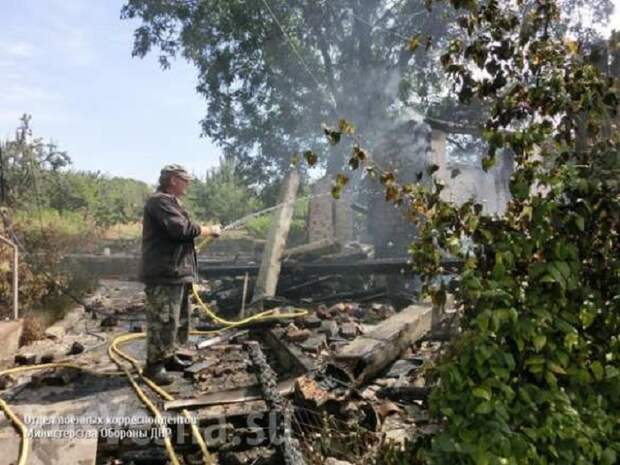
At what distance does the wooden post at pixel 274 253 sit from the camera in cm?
916

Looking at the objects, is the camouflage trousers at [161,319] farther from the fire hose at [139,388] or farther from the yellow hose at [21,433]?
the yellow hose at [21,433]

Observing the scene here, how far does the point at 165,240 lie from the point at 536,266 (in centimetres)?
391

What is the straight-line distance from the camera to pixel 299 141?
18719 millimetres

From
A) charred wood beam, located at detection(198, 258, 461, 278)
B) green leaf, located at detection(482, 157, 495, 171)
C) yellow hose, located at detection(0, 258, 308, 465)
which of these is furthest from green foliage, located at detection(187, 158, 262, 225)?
green leaf, located at detection(482, 157, 495, 171)

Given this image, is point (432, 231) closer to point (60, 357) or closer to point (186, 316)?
point (186, 316)

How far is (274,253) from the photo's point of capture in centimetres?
966

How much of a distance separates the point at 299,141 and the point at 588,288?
55.4 feet

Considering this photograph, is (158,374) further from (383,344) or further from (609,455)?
(609,455)

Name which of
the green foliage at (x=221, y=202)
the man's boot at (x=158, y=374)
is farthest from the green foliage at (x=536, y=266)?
the green foliage at (x=221, y=202)

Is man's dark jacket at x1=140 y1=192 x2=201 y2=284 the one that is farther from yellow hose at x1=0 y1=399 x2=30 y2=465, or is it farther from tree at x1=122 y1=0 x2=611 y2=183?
tree at x1=122 y1=0 x2=611 y2=183

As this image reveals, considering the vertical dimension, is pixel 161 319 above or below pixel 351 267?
below

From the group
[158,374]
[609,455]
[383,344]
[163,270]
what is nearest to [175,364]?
[158,374]

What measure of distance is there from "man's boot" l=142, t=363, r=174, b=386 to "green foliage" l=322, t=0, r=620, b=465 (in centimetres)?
317

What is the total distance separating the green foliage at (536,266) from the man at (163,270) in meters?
3.11
